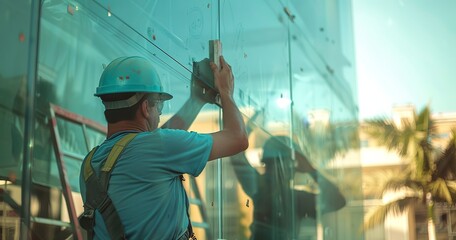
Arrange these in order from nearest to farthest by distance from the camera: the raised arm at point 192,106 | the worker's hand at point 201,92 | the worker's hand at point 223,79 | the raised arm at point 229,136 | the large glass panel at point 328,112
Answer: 1. the raised arm at point 229,136
2. the worker's hand at point 223,79
3. the raised arm at point 192,106
4. the worker's hand at point 201,92
5. the large glass panel at point 328,112

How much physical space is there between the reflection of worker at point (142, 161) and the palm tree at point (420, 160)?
2056cm

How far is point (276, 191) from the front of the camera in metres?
4.67

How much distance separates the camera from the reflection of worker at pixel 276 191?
13.9ft

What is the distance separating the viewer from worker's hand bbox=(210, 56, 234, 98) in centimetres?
298

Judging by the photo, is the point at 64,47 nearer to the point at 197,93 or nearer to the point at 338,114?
the point at 197,93

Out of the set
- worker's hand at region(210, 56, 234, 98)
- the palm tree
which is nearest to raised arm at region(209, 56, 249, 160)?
worker's hand at region(210, 56, 234, 98)

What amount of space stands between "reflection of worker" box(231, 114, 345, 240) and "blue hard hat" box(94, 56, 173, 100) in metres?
1.67

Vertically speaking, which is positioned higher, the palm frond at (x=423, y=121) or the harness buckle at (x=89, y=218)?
the palm frond at (x=423, y=121)

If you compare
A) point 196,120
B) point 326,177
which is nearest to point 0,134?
point 196,120

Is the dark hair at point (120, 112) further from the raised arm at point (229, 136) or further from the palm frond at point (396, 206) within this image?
the palm frond at point (396, 206)

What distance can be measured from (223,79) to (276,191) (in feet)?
5.51

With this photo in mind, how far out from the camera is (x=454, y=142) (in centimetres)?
2205

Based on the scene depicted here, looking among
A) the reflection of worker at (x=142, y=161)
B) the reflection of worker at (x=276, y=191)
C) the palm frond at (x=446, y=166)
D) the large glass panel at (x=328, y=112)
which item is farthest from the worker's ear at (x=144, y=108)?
the palm frond at (x=446, y=166)

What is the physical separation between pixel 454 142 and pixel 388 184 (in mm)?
2895
